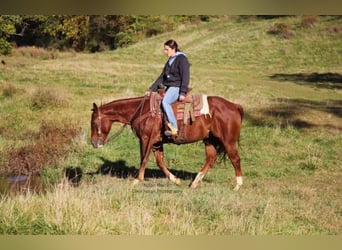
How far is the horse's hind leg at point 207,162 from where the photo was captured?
20.2ft

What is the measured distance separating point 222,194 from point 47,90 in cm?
609

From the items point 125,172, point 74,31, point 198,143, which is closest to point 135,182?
point 125,172

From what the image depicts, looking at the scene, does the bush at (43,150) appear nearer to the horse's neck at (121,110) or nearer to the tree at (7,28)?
the horse's neck at (121,110)

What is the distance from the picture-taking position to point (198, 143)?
27.2 feet

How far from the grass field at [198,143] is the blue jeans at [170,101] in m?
0.79

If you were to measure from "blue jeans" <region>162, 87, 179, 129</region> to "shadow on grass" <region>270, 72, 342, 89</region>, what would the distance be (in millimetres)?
8367

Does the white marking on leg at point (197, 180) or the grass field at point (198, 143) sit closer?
the grass field at point (198, 143)

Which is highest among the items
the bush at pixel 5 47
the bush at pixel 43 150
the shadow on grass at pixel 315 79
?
the bush at pixel 5 47

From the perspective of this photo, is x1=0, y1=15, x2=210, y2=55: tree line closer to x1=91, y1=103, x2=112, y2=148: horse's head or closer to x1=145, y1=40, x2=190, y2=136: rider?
x1=91, y1=103, x2=112, y2=148: horse's head

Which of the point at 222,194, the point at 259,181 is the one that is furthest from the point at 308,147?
the point at 222,194

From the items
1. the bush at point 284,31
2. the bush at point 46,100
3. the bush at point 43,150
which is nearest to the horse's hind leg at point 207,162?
the bush at point 43,150

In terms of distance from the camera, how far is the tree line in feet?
33.7

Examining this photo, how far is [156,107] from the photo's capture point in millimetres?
6145

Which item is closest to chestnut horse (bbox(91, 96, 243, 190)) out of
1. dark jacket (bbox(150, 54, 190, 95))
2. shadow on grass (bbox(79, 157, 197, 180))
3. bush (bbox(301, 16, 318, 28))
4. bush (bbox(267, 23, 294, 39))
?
dark jacket (bbox(150, 54, 190, 95))
